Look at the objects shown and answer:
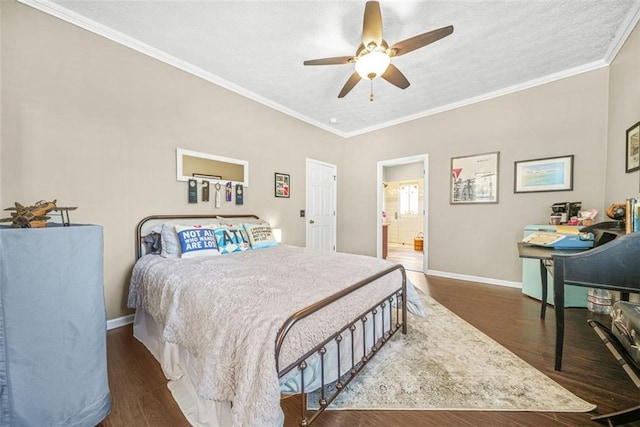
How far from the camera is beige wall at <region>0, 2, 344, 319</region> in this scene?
1971 mm

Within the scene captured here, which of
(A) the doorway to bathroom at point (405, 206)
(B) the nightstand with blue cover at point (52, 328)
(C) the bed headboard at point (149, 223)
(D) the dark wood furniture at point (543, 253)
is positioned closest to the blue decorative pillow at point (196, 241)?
(C) the bed headboard at point (149, 223)

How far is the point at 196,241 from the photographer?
2.43 m

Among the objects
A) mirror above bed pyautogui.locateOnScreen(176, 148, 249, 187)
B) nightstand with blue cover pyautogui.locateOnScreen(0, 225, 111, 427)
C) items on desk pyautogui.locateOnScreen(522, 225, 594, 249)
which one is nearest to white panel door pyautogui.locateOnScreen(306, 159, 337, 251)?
mirror above bed pyautogui.locateOnScreen(176, 148, 249, 187)

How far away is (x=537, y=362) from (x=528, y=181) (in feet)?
8.66

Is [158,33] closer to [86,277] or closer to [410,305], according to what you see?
[86,277]

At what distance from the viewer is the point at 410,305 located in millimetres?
2219

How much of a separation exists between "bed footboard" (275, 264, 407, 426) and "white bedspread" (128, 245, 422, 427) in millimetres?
45

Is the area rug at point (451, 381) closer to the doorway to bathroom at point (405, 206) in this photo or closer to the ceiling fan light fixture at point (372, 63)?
the ceiling fan light fixture at point (372, 63)

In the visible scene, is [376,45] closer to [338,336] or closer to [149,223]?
[338,336]

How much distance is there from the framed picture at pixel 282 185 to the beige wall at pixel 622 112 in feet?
13.3

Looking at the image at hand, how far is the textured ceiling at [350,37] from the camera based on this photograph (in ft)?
6.89

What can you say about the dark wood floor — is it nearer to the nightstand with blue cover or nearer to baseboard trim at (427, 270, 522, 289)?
the nightstand with blue cover

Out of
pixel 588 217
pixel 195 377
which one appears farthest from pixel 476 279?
pixel 195 377

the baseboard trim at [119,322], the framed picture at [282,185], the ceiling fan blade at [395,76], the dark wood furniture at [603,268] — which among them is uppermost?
the ceiling fan blade at [395,76]
